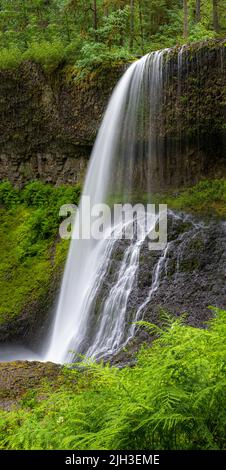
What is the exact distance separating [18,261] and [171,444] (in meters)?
12.4

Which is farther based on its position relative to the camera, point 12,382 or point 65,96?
point 65,96

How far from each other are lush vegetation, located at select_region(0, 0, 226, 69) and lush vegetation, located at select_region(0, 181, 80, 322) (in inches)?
164

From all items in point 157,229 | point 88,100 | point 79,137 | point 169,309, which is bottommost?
point 169,309

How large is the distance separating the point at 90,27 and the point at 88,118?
18.8ft

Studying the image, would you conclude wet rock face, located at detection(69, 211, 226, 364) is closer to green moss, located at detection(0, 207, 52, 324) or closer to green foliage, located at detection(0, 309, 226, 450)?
green moss, located at detection(0, 207, 52, 324)

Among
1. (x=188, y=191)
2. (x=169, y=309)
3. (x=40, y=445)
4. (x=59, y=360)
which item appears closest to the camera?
(x=40, y=445)

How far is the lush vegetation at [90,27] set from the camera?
49.3 feet

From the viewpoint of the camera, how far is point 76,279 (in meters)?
12.2

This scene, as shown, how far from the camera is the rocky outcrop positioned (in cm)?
1163

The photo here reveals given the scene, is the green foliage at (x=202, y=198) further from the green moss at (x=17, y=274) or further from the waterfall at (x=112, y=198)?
the green moss at (x=17, y=274)

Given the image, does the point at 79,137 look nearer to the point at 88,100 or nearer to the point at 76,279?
the point at 88,100

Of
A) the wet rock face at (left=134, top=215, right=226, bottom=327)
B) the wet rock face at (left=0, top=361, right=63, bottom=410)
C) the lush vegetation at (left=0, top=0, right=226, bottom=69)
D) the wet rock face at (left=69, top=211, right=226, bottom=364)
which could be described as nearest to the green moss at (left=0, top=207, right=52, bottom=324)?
the wet rock face at (left=69, top=211, right=226, bottom=364)

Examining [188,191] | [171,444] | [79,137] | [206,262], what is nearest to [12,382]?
[206,262]

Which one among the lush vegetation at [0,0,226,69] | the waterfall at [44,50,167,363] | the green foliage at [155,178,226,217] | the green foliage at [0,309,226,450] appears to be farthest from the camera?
the lush vegetation at [0,0,226,69]
